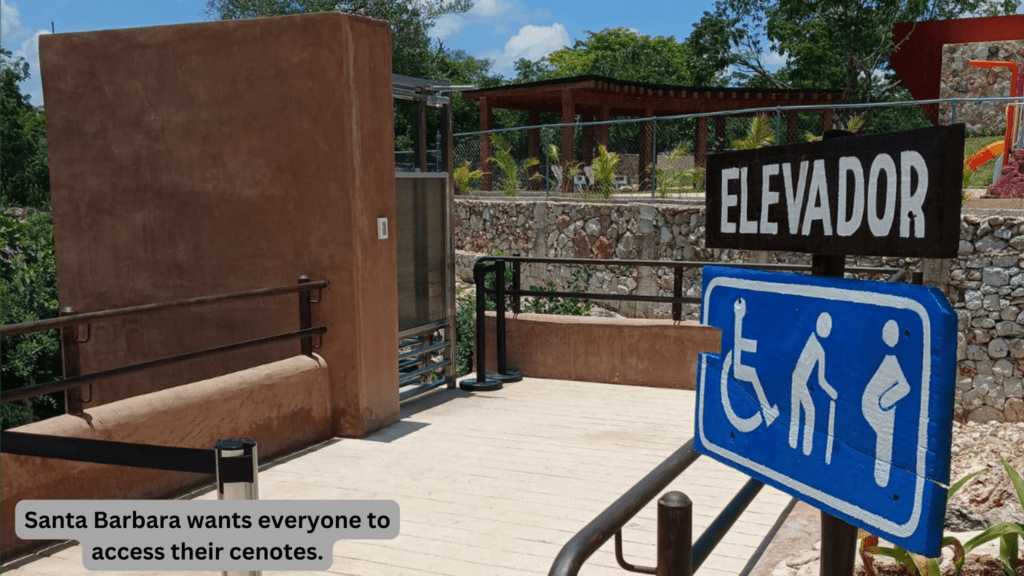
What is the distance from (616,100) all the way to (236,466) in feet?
71.7

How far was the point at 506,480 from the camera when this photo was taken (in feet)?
18.1

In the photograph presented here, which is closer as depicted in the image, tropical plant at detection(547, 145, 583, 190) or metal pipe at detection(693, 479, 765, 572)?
metal pipe at detection(693, 479, 765, 572)

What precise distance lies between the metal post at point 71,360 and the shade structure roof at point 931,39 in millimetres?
29890

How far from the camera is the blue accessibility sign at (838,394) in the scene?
1.45 meters

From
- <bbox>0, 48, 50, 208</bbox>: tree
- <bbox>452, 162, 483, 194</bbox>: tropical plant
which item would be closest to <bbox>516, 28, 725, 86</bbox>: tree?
<bbox>452, 162, 483, 194</bbox>: tropical plant

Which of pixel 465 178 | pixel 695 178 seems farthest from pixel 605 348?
pixel 465 178

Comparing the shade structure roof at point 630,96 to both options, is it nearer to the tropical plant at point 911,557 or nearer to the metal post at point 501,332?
the metal post at point 501,332

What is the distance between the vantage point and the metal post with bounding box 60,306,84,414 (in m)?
4.70

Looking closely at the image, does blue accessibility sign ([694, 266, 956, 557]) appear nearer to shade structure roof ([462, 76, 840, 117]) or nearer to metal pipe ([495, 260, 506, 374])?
metal pipe ([495, 260, 506, 374])

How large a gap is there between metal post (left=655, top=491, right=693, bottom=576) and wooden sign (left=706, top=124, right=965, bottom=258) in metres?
→ 0.60

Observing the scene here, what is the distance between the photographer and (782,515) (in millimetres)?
4695

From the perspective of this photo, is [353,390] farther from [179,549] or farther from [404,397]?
[179,549]

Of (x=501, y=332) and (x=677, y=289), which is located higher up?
(x=677, y=289)

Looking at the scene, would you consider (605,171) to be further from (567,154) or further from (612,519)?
(612,519)
